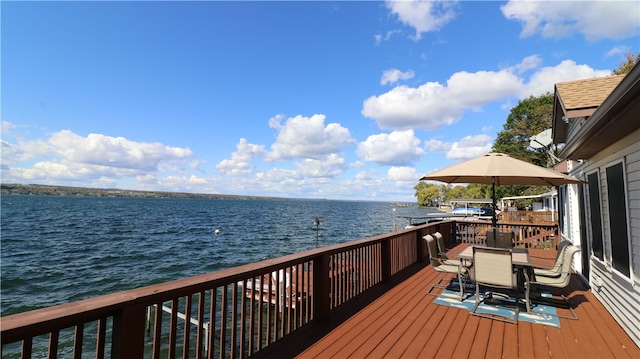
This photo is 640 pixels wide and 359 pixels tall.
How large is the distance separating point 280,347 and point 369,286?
2.18 m

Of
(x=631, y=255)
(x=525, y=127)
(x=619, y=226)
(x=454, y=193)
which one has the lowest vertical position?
(x=631, y=255)

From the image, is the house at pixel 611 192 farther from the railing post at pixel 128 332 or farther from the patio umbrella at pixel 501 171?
the railing post at pixel 128 332

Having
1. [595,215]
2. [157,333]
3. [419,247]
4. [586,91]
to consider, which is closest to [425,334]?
[157,333]

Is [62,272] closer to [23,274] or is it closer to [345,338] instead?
[23,274]

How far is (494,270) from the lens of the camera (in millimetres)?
3713

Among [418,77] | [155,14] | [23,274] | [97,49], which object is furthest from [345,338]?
[23,274]

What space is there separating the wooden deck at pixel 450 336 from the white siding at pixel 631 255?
0.58 ft

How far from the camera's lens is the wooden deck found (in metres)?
2.66

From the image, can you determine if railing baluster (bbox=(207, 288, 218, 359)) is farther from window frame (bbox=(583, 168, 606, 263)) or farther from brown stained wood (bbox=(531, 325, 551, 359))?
window frame (bbox=(583, 168, 606, 263))

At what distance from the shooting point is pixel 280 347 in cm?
273

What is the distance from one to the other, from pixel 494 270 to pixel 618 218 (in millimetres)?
1388

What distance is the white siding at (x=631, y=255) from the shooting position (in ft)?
9.36

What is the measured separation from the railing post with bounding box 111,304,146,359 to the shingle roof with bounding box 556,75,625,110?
6.59 metres

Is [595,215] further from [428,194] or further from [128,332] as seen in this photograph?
[428,194]
